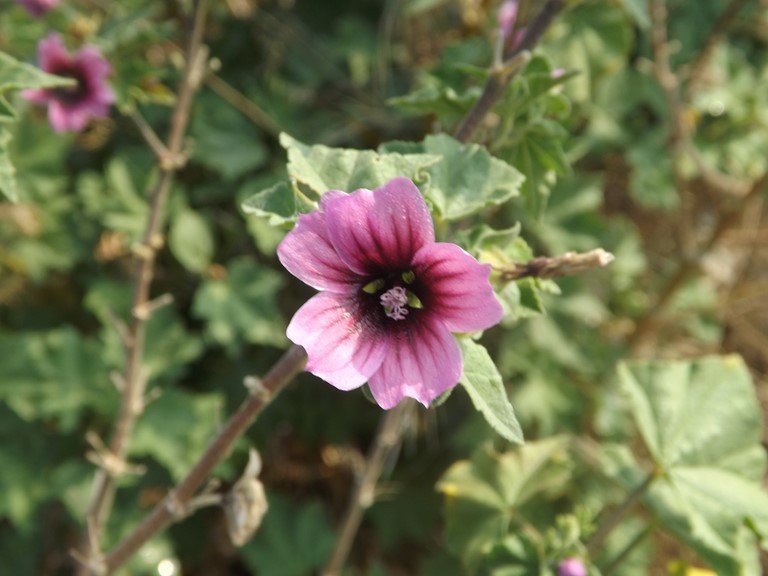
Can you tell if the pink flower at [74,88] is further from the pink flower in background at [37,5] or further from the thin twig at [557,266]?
the thin twig at [557,266]

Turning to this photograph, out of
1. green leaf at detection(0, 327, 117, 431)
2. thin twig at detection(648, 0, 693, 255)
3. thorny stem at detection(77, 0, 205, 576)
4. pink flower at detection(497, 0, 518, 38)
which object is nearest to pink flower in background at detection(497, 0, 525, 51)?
pink flower at detection(497, 0, 518, 38)

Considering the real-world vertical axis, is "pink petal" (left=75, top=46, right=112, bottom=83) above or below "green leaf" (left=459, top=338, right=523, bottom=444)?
below

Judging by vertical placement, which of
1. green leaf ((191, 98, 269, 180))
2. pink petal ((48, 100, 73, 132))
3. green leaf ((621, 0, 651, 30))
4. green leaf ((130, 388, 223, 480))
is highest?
green leaf ((621, 0, 651, 30))

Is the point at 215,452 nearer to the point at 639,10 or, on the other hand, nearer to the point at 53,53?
the point at 53,53

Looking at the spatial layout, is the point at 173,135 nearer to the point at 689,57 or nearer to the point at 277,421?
the point at 277,421

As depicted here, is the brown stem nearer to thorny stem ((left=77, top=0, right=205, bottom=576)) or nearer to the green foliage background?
the green foliage background

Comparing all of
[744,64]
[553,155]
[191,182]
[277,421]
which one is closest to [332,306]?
[553,155]

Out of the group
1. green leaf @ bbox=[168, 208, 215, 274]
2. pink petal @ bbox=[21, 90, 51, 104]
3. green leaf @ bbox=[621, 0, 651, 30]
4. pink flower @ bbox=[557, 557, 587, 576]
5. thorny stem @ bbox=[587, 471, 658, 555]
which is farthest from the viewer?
green leaf @ bbox=[168, 208, 215, 274]

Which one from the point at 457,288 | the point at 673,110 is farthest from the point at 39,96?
the point at 673,110
